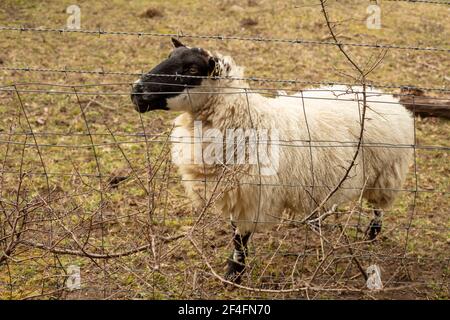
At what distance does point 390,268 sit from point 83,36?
24.9ft

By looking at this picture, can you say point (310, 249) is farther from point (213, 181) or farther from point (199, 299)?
point (199, 299)

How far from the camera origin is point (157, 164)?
592 centimetres

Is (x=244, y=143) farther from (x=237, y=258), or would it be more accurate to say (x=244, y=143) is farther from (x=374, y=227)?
(x=374, y=227)

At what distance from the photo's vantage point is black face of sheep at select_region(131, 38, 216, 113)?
14.5 feet

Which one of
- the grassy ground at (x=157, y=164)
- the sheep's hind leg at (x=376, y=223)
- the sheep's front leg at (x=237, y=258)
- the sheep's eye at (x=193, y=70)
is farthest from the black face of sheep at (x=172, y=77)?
the sheep's hind leg at (x=376, y=223)

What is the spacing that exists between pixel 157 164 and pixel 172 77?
1661 mm

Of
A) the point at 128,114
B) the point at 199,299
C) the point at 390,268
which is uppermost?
the point at 128,114

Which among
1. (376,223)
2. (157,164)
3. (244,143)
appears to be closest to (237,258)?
(244,143)

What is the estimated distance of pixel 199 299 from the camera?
379 cm

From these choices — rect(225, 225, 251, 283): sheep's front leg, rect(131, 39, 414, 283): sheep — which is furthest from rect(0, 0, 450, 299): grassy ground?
rect(131, 39, 414, 283): sheep

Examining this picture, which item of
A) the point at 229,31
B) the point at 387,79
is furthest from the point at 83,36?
the point at 387,79

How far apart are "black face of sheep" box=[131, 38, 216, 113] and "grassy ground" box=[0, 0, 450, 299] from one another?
31cm

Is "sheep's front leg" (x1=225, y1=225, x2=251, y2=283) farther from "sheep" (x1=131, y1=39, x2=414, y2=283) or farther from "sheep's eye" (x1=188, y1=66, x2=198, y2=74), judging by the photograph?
"sheep's eye" (x1=188, y1=66, x2=198, y2=74)

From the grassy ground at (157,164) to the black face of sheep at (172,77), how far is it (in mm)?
308
